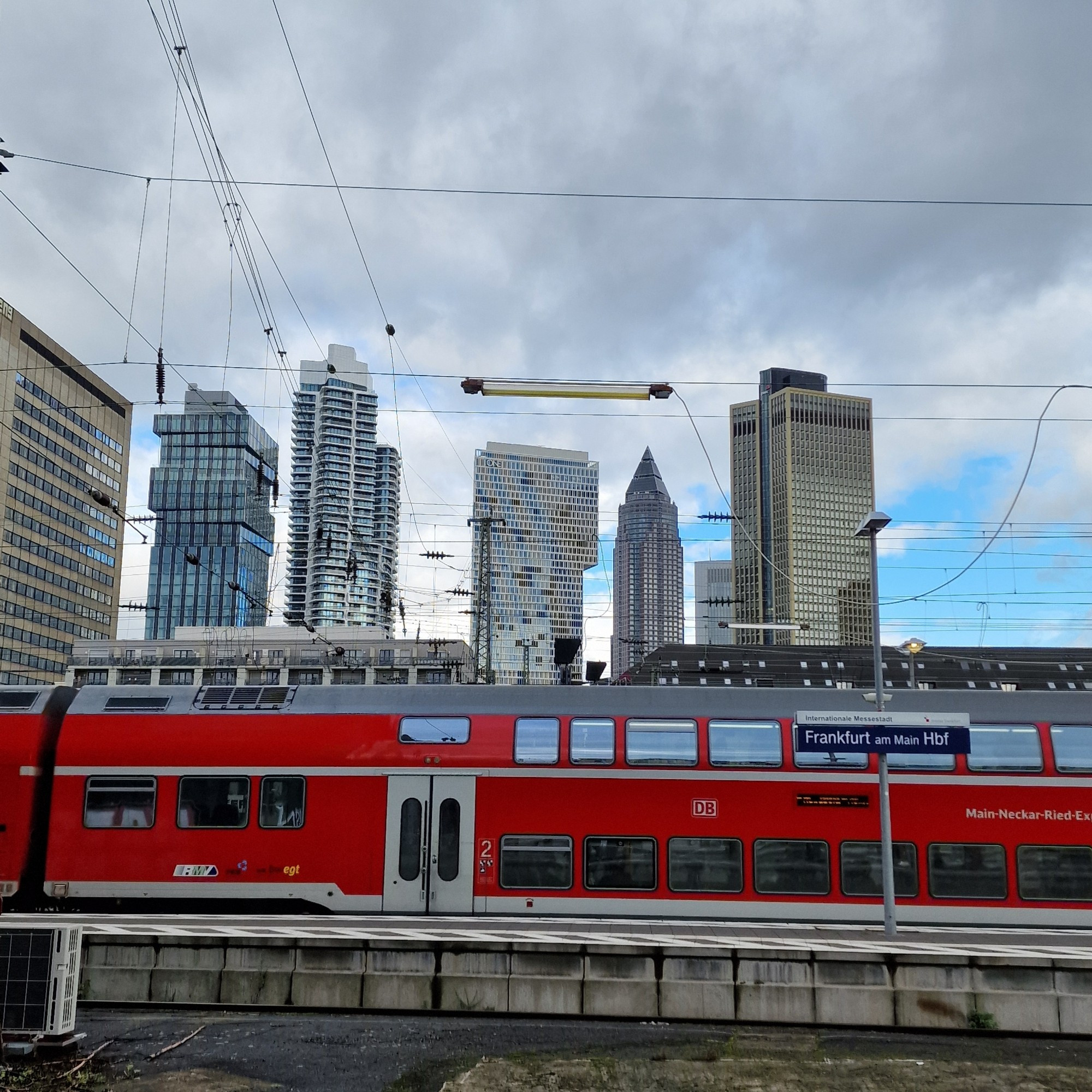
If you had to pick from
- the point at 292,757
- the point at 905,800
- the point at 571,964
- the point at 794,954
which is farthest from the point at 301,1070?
the point at 905,800

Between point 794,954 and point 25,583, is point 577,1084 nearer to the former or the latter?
point 794,954

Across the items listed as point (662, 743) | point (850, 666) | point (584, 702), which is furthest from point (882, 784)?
point (850, 666)

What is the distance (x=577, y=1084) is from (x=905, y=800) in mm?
8857

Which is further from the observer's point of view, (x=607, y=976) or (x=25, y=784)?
(x=25, y=784)

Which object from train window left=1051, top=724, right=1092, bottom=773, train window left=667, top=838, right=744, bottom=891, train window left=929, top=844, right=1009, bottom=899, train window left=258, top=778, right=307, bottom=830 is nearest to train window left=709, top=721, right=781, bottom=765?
train window left=667, top=838, right=744, bottom=891

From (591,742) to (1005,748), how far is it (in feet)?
22.9

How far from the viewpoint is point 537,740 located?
1783 centimetres

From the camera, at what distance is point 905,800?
17.4m

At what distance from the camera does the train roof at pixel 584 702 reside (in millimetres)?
17906

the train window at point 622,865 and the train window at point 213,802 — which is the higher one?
the train window at point 213,802

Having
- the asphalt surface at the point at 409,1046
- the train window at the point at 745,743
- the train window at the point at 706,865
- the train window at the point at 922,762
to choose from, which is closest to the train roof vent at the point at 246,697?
the asphalt surface at the point at 409,1046

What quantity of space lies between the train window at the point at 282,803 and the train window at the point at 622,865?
4932 mm

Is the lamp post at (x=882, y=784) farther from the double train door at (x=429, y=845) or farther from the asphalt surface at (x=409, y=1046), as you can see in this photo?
the double train door at (x=429, y=845)

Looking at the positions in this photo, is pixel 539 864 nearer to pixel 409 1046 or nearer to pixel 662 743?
pixel 662 743
